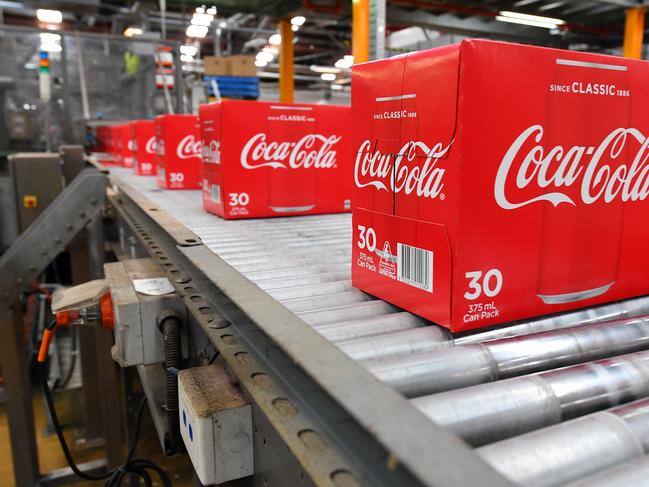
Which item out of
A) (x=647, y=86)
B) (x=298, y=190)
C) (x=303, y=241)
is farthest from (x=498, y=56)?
(x=298, y=190)

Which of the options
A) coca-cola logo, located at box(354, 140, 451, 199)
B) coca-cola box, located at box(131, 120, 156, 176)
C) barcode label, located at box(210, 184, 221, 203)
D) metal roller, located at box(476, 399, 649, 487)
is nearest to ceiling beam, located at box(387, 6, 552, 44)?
coca-cola box, located at box(131, 120, 156, 176)

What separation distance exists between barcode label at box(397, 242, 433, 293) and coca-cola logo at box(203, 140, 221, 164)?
109cm

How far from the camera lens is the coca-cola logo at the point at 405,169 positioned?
0.85 metres

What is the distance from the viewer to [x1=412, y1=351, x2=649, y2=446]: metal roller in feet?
2.04

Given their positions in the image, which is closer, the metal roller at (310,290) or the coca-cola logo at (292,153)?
the metal roller at (310,290)

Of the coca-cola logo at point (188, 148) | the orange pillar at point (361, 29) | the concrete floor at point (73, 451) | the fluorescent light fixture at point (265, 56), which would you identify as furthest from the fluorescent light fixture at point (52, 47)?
the fluorescent light fixture at point (265, 56)

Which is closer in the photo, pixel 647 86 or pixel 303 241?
pixel 647 86

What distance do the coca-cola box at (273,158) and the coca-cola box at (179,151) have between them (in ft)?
2.29

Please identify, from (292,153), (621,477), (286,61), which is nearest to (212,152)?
(292,153)

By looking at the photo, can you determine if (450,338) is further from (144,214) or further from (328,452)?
(144,214)

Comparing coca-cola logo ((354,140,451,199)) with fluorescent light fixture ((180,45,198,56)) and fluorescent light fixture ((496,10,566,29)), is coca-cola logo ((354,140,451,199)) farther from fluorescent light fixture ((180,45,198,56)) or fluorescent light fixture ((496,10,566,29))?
fluorescent light fixture ((180,45,198,56))

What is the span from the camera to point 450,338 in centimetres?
85

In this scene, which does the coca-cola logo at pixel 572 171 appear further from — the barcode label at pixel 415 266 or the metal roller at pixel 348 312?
the metal roller at pixel 348 312

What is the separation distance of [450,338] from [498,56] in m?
0.43
